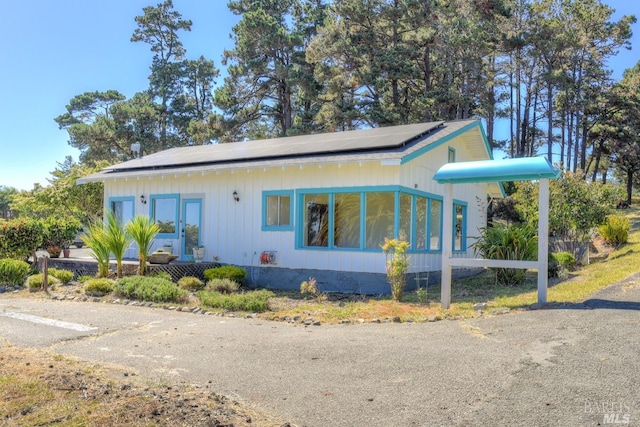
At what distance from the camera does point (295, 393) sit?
4.36 meters

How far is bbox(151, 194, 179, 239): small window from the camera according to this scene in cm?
1452

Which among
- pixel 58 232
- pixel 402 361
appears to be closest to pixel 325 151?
pixel 402 361

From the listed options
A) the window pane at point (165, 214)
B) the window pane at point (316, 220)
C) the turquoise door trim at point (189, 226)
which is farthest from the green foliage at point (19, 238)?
the window pane at point (316, 220)

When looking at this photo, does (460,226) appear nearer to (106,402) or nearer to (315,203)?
(315,203)

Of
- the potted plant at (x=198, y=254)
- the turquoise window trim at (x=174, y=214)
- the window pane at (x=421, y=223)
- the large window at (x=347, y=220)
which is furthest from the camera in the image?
the turquoise window trim at (x=174, y=214)

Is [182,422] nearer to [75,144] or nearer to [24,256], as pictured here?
[24,256]

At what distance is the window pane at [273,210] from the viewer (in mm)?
12641

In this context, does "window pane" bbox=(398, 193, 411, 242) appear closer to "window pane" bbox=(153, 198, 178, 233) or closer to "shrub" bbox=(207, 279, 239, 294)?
"shrub" bbox=(207, 279, 239, 294)

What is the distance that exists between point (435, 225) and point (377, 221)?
249 centimetres

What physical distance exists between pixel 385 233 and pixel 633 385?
24.2ft

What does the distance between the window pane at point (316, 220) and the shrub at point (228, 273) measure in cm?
180

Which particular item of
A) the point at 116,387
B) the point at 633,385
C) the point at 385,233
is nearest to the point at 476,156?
the point at 385,233

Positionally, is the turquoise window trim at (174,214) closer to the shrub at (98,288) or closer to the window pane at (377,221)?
the shrub at (98,288)

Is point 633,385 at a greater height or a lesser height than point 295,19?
lesser
